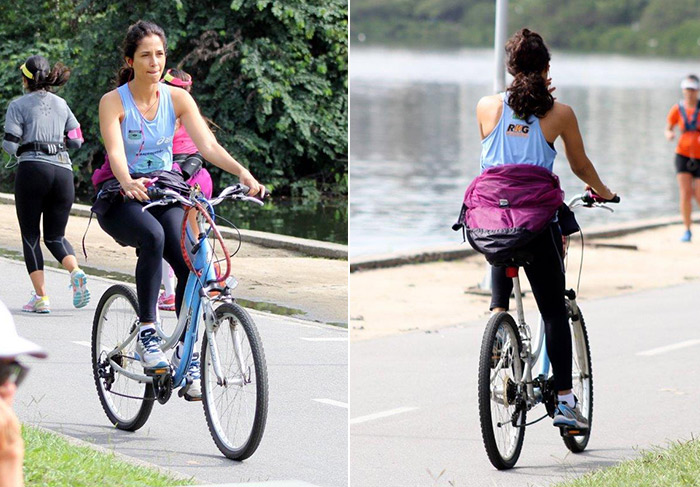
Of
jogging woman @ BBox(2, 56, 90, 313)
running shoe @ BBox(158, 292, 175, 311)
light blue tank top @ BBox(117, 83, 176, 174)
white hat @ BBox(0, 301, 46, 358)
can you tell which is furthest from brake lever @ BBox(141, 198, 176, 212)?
jogging woman @ BBox(2, 56, 90, 313)

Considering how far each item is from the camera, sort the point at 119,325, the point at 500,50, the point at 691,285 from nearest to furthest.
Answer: the point at 119,325
the point at 500,50
the point at 691,285

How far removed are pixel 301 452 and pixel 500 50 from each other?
5.55 meters

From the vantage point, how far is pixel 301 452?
5.66m

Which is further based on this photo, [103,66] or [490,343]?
[103,66]

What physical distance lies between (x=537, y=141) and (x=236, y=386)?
4.96ft

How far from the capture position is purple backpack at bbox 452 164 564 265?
17.6 ft

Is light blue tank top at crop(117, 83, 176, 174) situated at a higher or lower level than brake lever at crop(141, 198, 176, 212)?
higher

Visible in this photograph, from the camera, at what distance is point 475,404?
6.96 m

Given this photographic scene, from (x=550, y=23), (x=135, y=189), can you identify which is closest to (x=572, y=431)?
(x=135, y=189)

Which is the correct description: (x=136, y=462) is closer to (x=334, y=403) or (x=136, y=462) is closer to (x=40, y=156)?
(x=334, y=403)

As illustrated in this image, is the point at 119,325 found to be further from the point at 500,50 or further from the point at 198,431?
the point at 500,50

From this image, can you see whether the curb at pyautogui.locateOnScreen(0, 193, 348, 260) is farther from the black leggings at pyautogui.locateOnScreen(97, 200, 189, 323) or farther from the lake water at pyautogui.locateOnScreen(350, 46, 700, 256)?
the black leggings at pyautogui.locateOnScreen(97, 200, 189, 323)

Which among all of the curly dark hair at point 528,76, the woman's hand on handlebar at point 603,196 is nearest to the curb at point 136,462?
the curly dark hair at point 528,76

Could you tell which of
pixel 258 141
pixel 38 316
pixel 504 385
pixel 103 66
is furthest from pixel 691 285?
pixel 103 66
